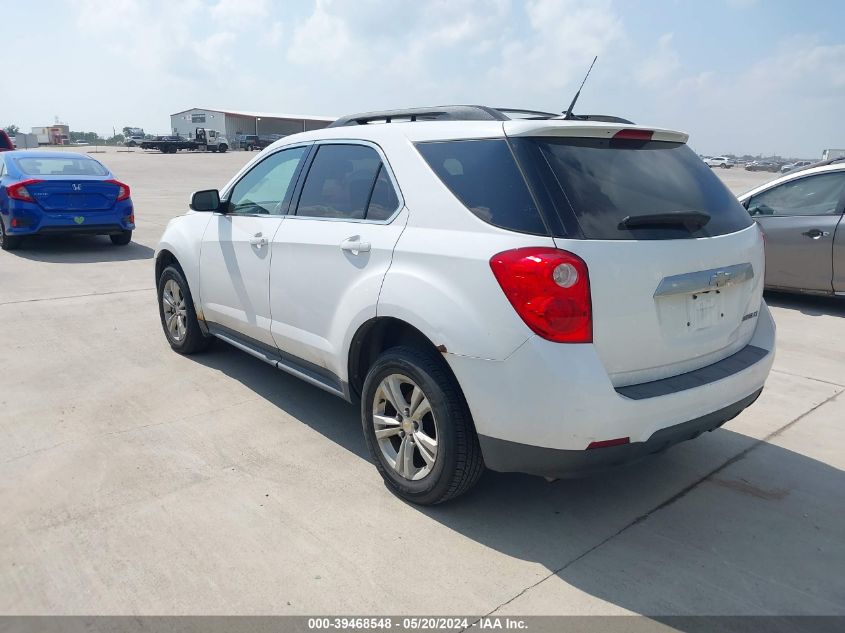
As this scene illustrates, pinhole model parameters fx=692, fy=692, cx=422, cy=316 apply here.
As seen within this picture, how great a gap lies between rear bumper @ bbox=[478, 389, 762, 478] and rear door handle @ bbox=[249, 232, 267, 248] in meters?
2.09

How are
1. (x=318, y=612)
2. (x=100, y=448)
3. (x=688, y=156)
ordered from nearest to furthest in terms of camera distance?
(x=318, y=612), (x=688, y=156), (x=100, y=448)

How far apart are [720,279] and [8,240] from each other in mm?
10342

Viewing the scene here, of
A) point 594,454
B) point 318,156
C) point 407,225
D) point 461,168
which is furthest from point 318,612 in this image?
point 318,156

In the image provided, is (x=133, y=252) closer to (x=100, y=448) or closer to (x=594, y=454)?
(x=100, y=448)

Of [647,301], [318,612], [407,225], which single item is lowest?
[318,612]

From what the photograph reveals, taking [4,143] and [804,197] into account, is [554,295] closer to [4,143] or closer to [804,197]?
[804,197]

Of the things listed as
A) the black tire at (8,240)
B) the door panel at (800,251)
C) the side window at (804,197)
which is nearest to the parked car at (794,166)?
the side window at (804,197)

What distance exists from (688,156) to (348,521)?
245cm

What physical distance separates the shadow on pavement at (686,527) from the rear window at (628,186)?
1291 millimetres

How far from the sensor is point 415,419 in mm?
3234

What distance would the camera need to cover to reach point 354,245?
3.52 meters

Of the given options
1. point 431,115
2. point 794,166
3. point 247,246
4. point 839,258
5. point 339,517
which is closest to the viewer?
point 339,517

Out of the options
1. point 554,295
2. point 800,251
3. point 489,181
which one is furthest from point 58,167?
point 800,251

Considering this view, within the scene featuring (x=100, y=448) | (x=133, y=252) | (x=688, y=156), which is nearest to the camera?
(x=688, y=156)
